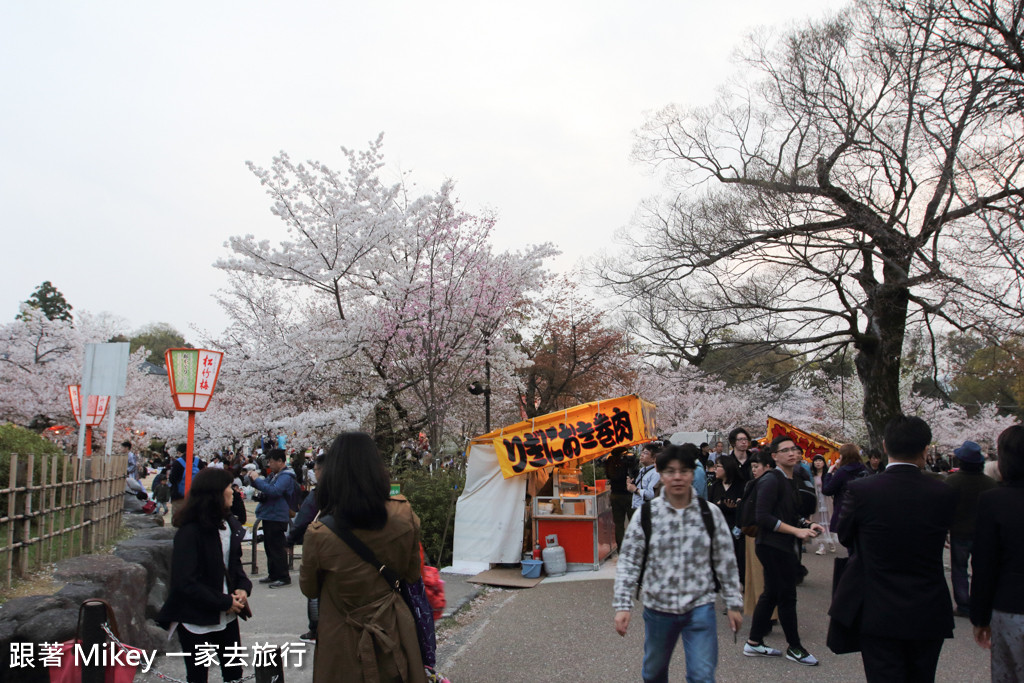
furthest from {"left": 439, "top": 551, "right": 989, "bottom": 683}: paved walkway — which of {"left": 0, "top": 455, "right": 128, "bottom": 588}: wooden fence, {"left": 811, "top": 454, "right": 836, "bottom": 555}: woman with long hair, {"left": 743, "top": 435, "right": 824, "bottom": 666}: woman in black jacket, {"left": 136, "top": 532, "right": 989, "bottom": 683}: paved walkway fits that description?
{"left": 811, "top": 454, "right": 836, "bottom": 555}: woman with long hair

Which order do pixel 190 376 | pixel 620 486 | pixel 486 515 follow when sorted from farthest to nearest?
pixel 620 486, pixel 486 515, pixel 190 376

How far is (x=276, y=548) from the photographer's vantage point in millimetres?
9320

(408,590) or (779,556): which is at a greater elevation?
(408,590)

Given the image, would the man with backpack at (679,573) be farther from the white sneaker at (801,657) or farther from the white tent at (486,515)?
the white tent at (486,515)

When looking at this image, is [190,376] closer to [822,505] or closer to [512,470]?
[512,470]

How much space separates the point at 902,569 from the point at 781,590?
2443 millimetres

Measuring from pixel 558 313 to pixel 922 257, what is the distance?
16928 millimetres

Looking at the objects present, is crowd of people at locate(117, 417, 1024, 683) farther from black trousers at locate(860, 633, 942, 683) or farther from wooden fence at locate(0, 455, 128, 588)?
wooden fence at locate(0, 455, 128, 588)

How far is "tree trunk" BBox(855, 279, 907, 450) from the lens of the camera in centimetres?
1619

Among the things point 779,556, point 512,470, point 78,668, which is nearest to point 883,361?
point 512,470

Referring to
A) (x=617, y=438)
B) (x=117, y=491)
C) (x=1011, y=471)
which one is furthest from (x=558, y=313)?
(x=1011, y=471)

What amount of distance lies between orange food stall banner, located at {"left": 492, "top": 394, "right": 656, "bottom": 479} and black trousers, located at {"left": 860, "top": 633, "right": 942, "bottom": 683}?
644 cm

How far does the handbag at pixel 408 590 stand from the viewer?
312cm

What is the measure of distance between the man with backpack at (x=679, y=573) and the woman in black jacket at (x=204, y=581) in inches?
87.1
